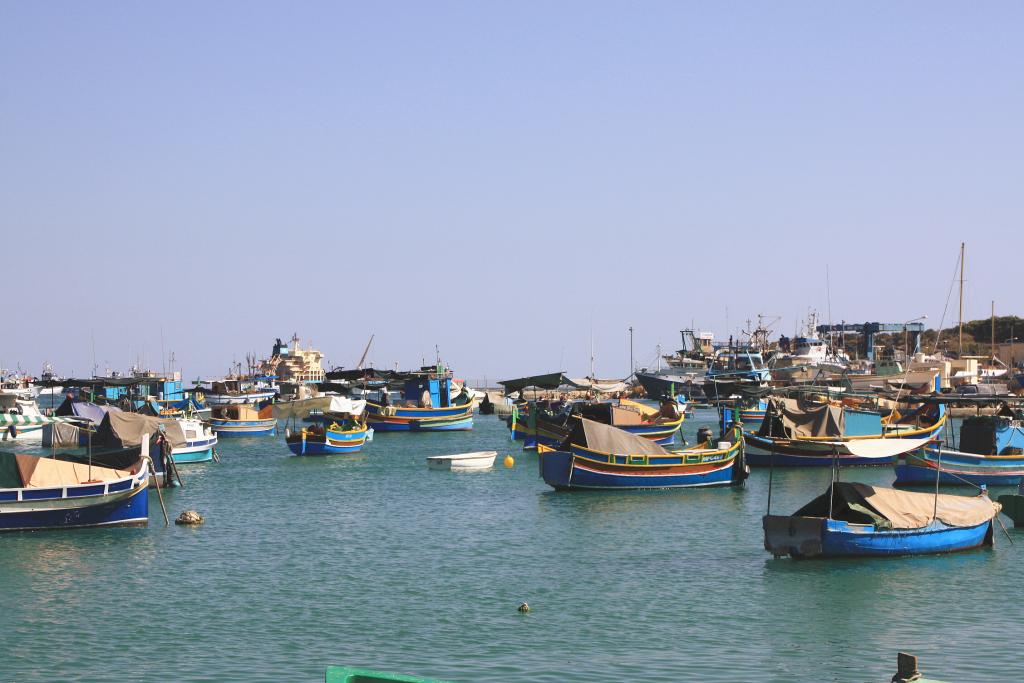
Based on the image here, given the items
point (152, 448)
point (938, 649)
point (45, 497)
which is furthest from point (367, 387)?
point (938, 649)

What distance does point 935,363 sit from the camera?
14175 cm

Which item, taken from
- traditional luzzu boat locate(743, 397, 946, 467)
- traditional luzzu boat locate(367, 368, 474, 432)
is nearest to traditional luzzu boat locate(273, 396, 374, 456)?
traditional luzzu boat locate(367, 368, 474, 432)

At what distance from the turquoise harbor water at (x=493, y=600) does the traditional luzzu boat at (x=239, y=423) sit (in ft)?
152

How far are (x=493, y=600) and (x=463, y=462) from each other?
3195 centimetres

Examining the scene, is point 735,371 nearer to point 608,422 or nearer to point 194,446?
point 608,422

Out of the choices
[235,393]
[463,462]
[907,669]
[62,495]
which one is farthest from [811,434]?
[235,393]

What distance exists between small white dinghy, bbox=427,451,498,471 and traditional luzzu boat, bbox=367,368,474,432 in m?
32.2

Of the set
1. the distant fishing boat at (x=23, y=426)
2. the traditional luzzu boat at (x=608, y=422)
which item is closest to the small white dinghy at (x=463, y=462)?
the traditional luzzu boat at (x=608, y=422)

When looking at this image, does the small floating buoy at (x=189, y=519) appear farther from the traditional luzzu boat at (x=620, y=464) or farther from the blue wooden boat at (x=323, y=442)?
the blue wooden boat at (x=323, y=442)

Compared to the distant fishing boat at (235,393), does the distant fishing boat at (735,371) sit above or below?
above

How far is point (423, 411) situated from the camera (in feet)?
304

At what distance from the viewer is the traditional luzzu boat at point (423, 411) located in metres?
91.5

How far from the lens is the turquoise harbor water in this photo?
2098 centimetres

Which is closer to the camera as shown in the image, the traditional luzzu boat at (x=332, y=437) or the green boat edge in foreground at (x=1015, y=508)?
the green boat edge in foreground at (x=1015, y=508)
